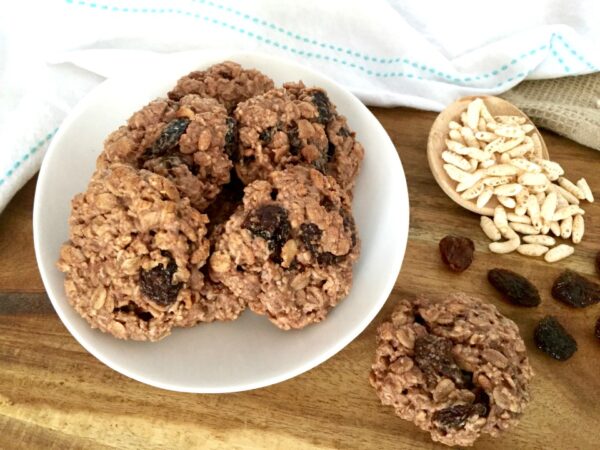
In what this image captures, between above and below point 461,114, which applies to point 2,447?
below

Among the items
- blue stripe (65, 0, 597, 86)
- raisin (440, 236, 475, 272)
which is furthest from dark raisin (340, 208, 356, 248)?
blue stripe (65, 0, 597, 86)

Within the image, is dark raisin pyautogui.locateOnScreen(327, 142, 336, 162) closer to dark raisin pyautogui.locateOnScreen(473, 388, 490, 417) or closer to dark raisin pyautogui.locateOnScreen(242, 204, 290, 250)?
dark raisin pyautogui.locateOnScreen(242, 204, 290, 250)

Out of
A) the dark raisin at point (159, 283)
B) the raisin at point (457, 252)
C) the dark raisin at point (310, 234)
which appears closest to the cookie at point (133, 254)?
the dark raisin at point (159, 283)

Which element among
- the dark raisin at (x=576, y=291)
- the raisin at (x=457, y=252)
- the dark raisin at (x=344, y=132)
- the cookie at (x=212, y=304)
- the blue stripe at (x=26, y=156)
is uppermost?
the dark raisin at (x=344, y=132)

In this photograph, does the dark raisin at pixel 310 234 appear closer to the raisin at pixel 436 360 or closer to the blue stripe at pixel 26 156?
the raisin at pixel 436 360

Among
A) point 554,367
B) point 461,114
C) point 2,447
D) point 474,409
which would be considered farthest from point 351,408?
point 461,114

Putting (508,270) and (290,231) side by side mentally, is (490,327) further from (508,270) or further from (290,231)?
(290,231)

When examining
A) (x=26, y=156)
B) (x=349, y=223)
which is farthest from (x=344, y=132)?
(x=26, y=156)

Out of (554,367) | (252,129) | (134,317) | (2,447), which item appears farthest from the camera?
(554,367)
